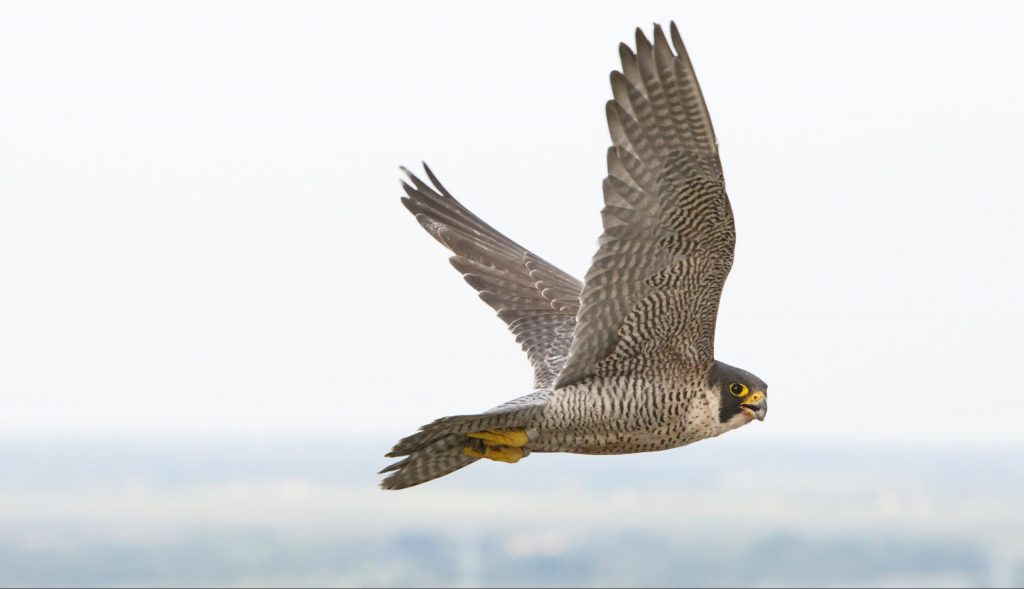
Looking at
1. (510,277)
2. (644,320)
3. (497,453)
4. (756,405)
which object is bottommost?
(497,453)

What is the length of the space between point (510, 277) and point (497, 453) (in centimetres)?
243

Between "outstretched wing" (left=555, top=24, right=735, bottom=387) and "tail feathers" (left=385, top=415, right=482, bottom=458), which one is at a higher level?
→ "outstretched wing" (left=555, top=24, right=735, bottom=387)

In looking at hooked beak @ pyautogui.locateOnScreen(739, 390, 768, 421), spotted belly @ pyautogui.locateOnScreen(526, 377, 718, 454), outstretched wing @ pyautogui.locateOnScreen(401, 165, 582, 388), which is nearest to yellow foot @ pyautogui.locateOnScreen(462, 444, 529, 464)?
spotted belly @ pyautogui.locateOnScreen(526, 377, 718, 454)

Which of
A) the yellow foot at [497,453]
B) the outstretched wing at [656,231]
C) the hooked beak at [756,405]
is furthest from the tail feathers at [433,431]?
the hooked beak at [756,405]

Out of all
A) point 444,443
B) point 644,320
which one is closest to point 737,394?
point 644,320

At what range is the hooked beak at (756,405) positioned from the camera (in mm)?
8727

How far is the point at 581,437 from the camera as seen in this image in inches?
341

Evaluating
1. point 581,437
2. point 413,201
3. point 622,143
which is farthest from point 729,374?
point 413,201

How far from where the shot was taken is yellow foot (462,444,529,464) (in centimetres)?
884

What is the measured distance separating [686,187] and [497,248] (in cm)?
369

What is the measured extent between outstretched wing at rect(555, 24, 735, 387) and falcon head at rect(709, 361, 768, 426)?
0.14m

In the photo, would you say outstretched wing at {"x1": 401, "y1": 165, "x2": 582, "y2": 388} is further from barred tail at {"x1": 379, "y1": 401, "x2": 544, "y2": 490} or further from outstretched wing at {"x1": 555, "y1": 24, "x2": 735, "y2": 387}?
outstretched wing at {"x1": 555, "y1": 24, "x2": 735, "y2": 387}

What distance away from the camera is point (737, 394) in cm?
873

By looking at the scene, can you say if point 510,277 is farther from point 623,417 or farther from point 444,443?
point 623,417
